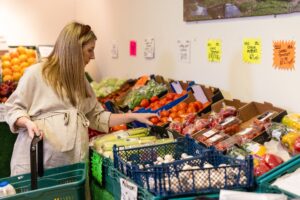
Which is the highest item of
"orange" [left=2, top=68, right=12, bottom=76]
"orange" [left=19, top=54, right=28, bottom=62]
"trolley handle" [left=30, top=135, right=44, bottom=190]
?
"orange" [left=19, top=54, right=28, bottom=62]

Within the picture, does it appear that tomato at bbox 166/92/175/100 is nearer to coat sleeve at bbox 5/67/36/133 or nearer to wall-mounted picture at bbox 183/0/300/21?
wall-mounted picture at bbox 183/0/300/21

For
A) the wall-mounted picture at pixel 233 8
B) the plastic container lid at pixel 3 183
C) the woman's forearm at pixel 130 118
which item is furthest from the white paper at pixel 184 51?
the plastic container lid at pixel 3 183

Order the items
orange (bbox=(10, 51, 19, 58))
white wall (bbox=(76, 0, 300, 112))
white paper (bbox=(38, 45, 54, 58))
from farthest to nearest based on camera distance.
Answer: white paper (bbox=(38, 45, 54, 58)), orange (bbox=(10, 51, 19, 58)), white wall (bbox=(76, 0, 300, 112))

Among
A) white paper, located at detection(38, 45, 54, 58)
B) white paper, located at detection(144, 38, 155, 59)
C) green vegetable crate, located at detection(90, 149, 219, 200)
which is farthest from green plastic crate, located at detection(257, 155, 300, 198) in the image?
white paper, located at detection(38, 45, 54, 58)

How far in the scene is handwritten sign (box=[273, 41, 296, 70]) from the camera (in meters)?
2.53

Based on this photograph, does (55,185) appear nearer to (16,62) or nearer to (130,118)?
(130,118)

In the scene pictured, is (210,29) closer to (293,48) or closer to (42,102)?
(293,48)

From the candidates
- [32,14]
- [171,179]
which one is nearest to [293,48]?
[171,179]

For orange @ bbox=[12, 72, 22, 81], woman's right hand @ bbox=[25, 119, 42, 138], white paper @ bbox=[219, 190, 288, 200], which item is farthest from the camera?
orange @ bbox=[12, 72, 22, 81]

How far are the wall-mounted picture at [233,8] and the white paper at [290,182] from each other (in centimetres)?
107

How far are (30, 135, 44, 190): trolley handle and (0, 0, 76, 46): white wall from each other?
427cm

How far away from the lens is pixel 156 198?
1734 millimetres

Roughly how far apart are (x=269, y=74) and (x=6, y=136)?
Result: 7.45ft

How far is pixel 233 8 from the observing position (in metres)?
2.95
